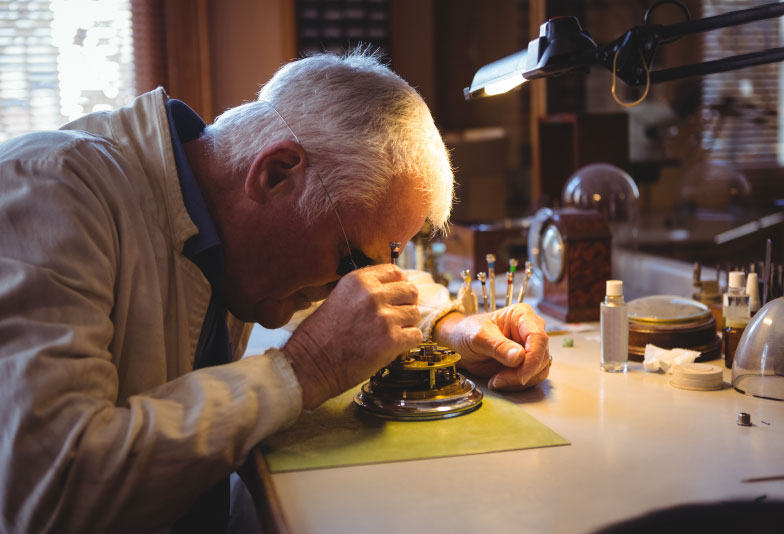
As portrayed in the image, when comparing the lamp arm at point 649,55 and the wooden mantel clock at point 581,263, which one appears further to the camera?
the wooden mantel clock at point 581,263

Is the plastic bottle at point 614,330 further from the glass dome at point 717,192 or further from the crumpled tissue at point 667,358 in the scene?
the glass dome at point 717,192

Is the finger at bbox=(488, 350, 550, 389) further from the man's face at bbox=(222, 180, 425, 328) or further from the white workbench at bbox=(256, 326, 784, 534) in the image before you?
the man's face at bbox=(222, 180, 425, 328)

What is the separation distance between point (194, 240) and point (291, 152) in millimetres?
216

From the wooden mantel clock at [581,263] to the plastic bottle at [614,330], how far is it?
49 cm

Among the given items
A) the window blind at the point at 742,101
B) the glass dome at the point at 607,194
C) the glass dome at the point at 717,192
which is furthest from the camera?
the window blind at the point at 742,101

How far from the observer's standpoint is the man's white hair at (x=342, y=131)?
1.25m

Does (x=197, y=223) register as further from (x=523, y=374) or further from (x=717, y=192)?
(x=717, y=192)

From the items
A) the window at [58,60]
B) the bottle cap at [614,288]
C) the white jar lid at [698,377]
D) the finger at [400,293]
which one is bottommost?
the white jar lid at [698,377]

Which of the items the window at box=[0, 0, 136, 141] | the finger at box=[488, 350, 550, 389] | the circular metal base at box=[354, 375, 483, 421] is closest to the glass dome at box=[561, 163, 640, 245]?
the finger at box=[488, 350, 550, 389]

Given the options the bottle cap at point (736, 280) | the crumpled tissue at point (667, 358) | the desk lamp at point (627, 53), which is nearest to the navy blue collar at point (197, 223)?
the desk lamp at point (627, 53)

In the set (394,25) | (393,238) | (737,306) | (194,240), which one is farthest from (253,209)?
(394,25)

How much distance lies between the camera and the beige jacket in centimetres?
89

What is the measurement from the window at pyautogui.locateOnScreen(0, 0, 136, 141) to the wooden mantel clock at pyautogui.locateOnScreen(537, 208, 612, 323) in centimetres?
264

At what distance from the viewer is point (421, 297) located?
1.78m
